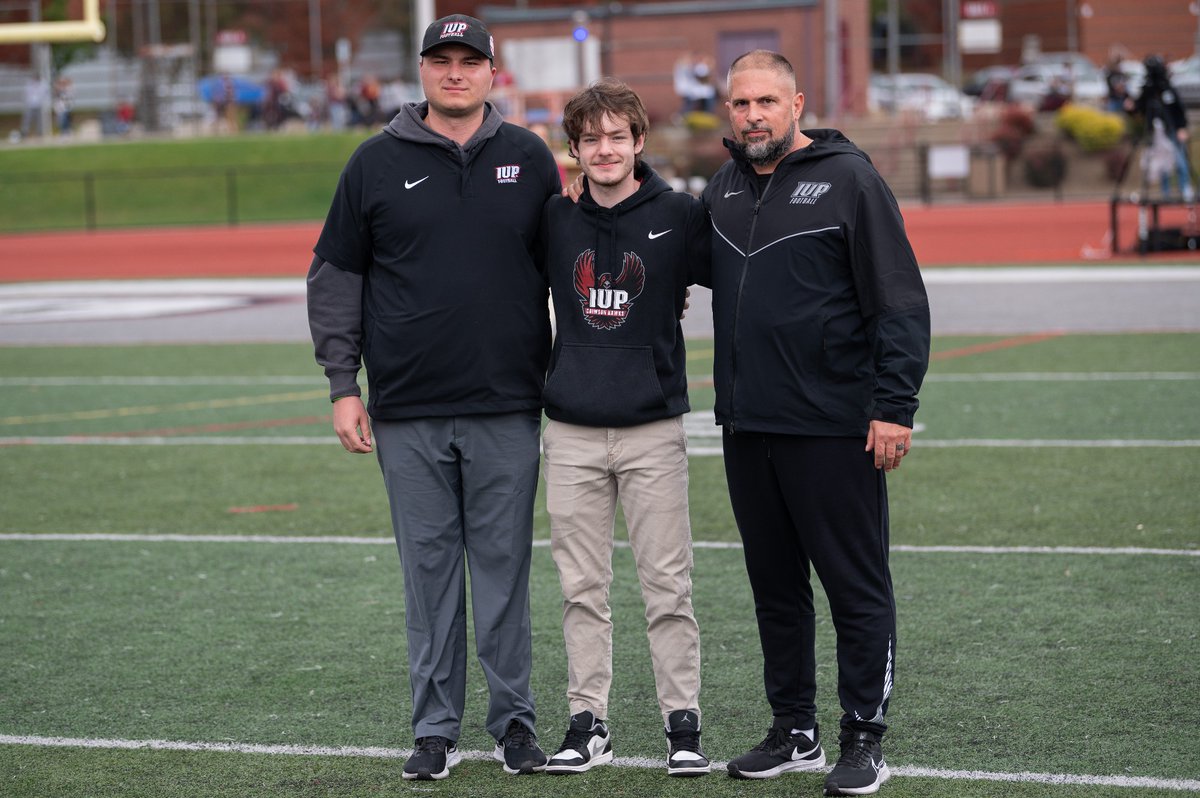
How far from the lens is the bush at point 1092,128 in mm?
32969

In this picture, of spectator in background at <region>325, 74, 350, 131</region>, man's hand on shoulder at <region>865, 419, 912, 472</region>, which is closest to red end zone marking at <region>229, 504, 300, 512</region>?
man's hand on shoulder at <region>865, 419, 912, 472</region>

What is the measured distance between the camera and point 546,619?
21.1 feet

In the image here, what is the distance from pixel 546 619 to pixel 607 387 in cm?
207

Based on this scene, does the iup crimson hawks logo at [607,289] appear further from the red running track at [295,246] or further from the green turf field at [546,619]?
the red running track at [295,246]

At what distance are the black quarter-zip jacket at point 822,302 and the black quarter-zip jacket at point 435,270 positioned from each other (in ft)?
2.08

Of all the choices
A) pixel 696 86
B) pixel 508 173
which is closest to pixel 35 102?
pixel 696 86

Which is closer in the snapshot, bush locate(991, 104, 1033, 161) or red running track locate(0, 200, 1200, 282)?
red running track locate(0, 200, 1200, 282)

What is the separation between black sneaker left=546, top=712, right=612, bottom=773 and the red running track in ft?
58.4

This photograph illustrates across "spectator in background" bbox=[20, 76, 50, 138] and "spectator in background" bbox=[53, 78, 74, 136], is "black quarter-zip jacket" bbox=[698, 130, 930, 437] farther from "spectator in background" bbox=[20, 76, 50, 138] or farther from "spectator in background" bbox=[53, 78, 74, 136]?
"spectator in background" bbox=[53, 78, 74, 136]

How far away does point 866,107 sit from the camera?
146 feet

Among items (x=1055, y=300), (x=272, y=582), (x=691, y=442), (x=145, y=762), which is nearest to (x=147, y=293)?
(x=1055, y=300)

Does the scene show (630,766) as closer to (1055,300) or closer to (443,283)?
(443,283)

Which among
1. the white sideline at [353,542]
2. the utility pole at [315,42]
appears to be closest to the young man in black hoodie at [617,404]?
the white sideline at [353,542]

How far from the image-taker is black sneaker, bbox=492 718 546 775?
185 inches
